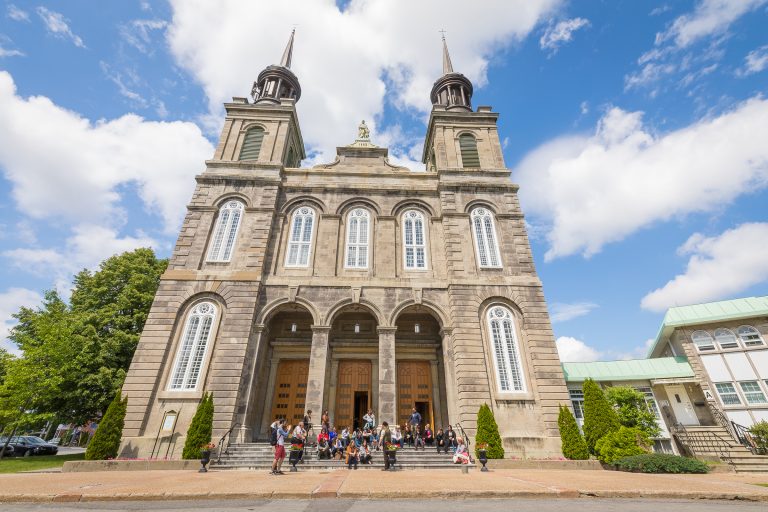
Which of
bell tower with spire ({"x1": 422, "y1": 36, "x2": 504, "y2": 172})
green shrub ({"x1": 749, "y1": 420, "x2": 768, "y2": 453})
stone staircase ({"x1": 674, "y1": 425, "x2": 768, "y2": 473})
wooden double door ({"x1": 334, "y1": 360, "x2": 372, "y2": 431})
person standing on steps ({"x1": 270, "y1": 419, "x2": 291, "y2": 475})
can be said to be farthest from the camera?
bell tower with spire ({"x1": 422, "y1": 36, "x2": 504, "y2": 172})

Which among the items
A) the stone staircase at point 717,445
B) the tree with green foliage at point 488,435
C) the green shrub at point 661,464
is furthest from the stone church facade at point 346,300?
the stone staircase at point 717,445

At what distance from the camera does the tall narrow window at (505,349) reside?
15.6m

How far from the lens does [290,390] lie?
1770 cm

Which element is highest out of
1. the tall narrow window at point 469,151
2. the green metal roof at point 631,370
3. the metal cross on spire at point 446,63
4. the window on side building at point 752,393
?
the metal cross on spire at point 446,63

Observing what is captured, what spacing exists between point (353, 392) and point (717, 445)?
61.1 ft

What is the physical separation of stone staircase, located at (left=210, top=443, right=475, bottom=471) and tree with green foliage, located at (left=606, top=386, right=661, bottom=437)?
1073 centimetres

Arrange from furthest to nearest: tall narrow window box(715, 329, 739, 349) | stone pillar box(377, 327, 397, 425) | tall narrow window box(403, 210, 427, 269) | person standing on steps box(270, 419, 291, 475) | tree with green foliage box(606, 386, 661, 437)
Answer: tall narrow window box(715, 329, 739, 349), tall narrow window box(403, 210, 427, 269), tree with green foliage box(606, 386, 661, 437), stone pillar box(377, 327, 397, 425), person standing on steps box(270, 419, 291, 475)

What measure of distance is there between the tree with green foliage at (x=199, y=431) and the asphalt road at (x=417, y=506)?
663cm

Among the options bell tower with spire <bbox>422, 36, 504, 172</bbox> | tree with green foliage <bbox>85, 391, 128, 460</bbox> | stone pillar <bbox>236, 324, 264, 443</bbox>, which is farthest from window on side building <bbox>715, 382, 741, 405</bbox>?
tree with green foliage <bbox>85, 391, 128, 460</bbox>

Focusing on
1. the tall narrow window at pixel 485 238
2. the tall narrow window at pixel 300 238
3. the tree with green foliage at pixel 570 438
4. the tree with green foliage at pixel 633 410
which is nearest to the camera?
the tree with green foliage at pixel 570 438

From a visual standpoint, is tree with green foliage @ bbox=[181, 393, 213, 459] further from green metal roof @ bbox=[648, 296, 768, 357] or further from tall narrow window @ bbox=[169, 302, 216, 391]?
green metal roof @ bbox=[648, 296, 768, 357]

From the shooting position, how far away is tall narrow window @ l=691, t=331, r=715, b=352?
2077cm

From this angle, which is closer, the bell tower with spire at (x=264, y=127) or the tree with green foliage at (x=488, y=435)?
the tree with green foliage at (x=488, y=435)

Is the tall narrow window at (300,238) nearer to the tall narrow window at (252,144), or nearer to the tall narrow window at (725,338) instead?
the tall narrow window at (252,144)
